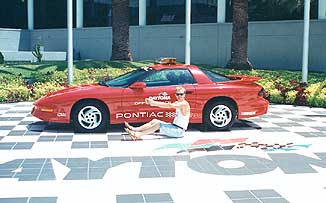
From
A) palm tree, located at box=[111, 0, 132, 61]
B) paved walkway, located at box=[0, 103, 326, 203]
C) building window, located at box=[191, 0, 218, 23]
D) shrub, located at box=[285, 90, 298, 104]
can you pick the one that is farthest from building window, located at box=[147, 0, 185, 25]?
paved walkway, located at box=[0, 103, 326, 203]

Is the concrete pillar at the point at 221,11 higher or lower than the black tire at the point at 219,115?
higher

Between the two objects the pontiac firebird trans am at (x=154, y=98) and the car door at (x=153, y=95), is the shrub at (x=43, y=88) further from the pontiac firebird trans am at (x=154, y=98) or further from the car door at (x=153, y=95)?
the car door at (x=153, y=95)

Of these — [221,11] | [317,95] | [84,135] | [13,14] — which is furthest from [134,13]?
[84,135]

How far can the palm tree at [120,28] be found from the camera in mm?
19016

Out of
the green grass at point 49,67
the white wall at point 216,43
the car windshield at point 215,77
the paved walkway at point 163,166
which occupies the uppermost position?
the white wall at point 216,43

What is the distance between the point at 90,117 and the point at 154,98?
1.24 metres

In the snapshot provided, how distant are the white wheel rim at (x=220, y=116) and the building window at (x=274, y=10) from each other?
13153 millimetres

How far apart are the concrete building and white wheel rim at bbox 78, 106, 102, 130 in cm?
1475

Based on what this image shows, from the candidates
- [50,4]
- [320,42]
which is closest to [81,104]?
[320,42]

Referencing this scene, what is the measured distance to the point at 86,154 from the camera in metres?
7.56

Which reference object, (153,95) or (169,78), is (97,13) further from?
(153,95)

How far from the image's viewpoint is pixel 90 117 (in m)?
9.35

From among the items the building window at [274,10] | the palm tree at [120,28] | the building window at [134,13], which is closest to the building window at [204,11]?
the building window at [274,10]

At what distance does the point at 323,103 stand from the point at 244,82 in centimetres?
490
